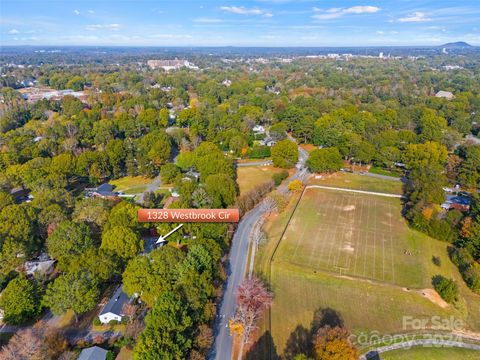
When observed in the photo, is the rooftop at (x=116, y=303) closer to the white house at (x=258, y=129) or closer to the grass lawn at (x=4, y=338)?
the grass lawn at (x=4, y=338)

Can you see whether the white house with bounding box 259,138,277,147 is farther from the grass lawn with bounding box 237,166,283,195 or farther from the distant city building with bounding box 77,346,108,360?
the distant city building with bounding box 77,346,108,360

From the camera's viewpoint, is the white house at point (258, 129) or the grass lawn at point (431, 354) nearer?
the grass lawn at point (431, 354)

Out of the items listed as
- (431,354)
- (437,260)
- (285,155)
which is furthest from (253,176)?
(431,354)

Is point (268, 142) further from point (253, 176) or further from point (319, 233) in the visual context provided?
point (319, 233)

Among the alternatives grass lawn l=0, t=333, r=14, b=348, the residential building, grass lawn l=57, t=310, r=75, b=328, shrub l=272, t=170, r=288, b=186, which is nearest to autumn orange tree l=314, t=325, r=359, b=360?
grass lawn l=57, t=310, r=75, b=328

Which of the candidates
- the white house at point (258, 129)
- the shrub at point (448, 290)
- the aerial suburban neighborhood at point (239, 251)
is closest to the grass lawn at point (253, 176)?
the aerial suburban neighborhood at point (239, 251)

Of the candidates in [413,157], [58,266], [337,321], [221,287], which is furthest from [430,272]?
[58,266]

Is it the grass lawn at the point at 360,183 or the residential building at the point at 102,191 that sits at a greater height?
the grass lawn at the point at 360,183
